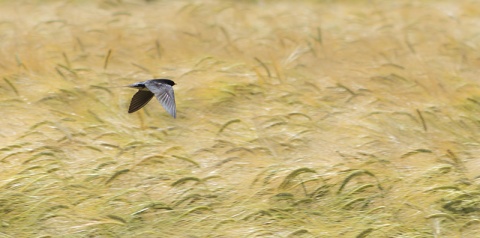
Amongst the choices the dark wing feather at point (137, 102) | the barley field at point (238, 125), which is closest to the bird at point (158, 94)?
the dark wing feather at point (137, 102)

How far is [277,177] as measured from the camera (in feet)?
14.7

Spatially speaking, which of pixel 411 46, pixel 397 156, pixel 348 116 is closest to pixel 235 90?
pixel 348 116

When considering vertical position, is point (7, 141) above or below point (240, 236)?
above

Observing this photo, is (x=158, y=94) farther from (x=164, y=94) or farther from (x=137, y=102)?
(x=137, y=102)

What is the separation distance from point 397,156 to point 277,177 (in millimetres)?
781

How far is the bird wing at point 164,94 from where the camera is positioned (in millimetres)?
4324

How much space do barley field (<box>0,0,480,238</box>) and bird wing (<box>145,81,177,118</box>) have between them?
1.23ft

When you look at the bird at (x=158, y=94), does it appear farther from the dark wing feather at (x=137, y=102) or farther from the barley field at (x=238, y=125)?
the barley field at (x=238, y=125)

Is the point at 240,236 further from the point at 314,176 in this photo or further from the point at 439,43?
the point at 439,43

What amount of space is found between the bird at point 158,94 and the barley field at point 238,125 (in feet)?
0.85

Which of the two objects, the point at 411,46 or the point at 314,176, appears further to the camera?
the point at 411,46

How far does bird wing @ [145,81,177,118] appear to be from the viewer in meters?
4.32

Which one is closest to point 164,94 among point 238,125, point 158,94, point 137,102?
point 158,94

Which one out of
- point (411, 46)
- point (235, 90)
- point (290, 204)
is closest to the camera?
point (290, 204)
